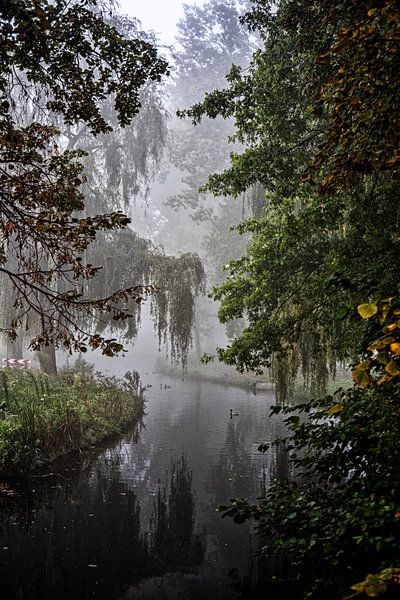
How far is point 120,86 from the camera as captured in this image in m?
4.07

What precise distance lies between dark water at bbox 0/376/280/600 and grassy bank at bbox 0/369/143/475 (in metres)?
0.52

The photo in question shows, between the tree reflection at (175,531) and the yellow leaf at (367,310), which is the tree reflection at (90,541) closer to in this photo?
the tree reflection at (175,531)

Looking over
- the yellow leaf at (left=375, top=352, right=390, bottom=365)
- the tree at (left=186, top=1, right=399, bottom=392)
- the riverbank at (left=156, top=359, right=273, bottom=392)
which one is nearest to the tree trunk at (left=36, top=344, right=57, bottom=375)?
the riverbank at (left=156, top=359, right=273, bottom=392)

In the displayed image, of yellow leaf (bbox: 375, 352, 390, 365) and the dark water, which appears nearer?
yellow leaf (bbox: 375, 352, 390, 365)

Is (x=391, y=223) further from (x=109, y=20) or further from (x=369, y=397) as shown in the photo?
(x=109, y=20)

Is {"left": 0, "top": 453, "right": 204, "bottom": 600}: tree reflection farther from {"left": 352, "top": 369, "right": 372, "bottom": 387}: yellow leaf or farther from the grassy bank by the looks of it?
{"left": 352, "top": 369, "right": 372, "bottom": 387}: yellow leaf

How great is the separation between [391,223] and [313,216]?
1.10 metres

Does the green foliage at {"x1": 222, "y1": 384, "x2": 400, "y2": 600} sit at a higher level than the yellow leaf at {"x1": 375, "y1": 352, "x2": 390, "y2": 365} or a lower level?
lower

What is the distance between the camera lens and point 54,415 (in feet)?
37.2

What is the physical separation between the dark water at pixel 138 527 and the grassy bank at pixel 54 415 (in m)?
0.52

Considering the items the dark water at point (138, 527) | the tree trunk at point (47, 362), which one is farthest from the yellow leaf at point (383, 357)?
the tree trunk at point (47, 362)

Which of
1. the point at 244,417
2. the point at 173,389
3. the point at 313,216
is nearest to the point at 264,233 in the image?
the point at 313,216

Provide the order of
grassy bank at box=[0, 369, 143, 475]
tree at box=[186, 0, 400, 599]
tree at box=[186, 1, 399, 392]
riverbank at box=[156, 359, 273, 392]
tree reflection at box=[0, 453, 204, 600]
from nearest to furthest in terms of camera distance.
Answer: tree at box=[186, 0, 400, 599], tree reflection at box=[0, 453, 204, 600], tree at box=[186, 1, 399, 392], grassy bank at box=[0, 369, 143, 475], riverbank at box=[156, 359, 273, 392]

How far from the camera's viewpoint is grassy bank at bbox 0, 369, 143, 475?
9.58 metres
